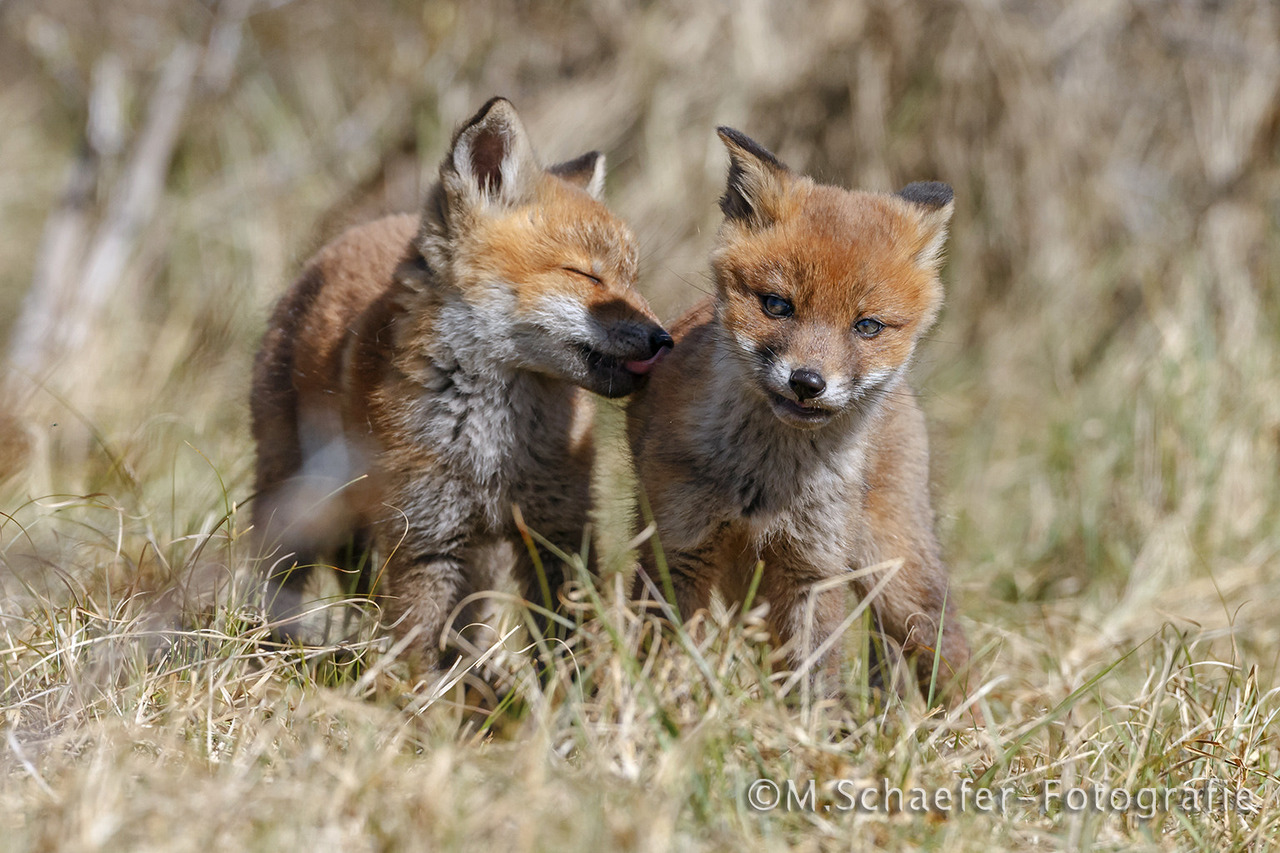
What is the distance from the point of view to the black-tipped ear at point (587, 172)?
4.63m

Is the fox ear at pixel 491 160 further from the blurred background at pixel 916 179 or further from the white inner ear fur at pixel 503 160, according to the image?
the blurred background at pixel 916 179

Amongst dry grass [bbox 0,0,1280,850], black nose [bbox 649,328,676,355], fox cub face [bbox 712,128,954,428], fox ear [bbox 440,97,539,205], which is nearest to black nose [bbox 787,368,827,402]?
fox cub face [bbox 712,128,954,428]

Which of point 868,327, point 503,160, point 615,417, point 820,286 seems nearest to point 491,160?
point 503,160

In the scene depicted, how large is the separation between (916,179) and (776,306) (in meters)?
4.50

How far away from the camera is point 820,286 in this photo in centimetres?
344

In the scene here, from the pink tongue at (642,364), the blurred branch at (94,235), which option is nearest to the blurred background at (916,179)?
the blurred branch at (94,235)

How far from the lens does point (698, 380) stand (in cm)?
393

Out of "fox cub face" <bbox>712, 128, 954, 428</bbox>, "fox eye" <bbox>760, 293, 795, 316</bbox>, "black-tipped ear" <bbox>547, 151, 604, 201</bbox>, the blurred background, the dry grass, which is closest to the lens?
the dry grass

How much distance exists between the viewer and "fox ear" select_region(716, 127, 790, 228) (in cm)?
374

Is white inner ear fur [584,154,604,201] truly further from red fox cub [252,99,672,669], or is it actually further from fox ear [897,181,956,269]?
fox ear [897,181,956,269]

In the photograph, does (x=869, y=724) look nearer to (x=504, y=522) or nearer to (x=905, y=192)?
(x=504, y=522)

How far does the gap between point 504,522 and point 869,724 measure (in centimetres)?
145

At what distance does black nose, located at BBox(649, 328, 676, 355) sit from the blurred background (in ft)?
7.75

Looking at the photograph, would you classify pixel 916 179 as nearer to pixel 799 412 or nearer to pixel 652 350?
pixel 652 350
